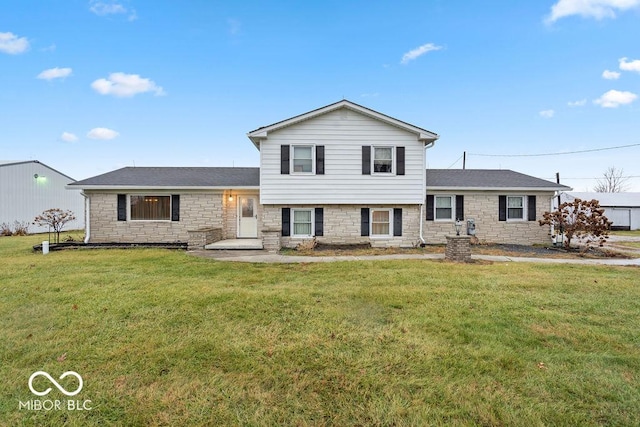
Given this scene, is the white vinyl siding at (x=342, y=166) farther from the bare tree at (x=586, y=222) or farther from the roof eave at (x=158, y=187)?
the bare tree at (x=586, y=222)

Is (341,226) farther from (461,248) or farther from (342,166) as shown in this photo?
(461,248)

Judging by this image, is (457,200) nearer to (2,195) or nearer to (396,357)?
(396,357)

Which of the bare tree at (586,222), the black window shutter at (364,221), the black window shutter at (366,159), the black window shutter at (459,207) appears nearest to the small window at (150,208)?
the black window shutter at (364,221)

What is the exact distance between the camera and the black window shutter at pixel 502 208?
13.7 meters

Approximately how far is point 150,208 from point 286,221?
20.4 feet

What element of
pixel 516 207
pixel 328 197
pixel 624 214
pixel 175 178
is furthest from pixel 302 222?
pixel 624 214

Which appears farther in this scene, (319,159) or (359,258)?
(319,159)

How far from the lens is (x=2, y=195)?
21344 millimetres

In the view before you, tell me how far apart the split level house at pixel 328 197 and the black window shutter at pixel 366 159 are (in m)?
0.04

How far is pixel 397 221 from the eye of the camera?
12.9 metres

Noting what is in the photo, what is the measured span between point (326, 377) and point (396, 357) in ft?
2.85

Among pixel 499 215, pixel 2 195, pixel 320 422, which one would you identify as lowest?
pixel 320 422

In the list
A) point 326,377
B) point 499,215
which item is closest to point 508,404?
point 326,377

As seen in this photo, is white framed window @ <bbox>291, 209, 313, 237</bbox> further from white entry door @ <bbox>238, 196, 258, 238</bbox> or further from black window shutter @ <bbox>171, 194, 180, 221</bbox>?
black window shutter @ <bbox>171, 194, 180, 221</bbox>
